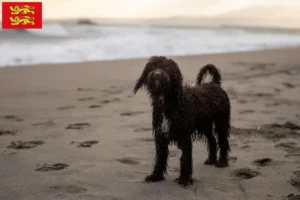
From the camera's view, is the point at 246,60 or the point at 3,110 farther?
the point at 246,60

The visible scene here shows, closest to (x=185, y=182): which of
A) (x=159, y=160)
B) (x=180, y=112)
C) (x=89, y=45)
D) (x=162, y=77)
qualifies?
(x=159, y=160)

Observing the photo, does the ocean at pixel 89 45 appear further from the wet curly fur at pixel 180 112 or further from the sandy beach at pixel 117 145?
the wet curly fur at pixel 180 112

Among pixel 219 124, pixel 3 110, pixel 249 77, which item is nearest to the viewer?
pixel 219 124

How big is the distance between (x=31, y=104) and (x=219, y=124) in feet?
13.4

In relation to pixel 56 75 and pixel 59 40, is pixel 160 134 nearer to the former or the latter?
pixel 56 75

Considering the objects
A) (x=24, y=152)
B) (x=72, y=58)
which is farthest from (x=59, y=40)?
(x=24, y=152)

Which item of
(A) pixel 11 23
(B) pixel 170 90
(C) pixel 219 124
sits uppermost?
(A) pixel 11 23

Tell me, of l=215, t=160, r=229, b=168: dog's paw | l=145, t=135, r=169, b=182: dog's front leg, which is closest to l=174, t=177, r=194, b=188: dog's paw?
l=145, t=135, r=169, b=182: dog's front leg

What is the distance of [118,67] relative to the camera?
1263 cm

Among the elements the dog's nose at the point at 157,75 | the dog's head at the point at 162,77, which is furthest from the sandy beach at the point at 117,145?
the dog's nose at the point at 157,75

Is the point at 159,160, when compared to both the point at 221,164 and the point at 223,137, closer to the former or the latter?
the point at 221,164

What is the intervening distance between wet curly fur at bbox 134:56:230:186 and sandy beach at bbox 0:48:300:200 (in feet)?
0.63

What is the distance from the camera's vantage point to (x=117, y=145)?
524 centimetres

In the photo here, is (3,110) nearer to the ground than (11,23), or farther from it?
nearer to the ground
